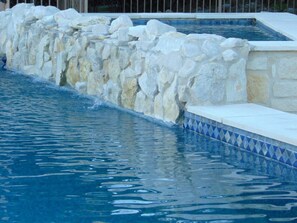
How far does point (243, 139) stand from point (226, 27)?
7.20m

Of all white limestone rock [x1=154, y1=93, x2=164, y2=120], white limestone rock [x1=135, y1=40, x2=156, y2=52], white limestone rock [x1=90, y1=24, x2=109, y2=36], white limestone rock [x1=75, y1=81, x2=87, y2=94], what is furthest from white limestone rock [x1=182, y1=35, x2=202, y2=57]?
white limestone rock [x1=75, y1=81, x2=87, y2=94]

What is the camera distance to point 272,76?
7730 millimetres

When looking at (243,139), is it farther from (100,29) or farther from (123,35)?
(100,29)

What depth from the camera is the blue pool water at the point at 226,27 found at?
12148 millimetres

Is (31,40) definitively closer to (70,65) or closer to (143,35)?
(70,65)

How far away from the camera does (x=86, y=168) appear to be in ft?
19.4

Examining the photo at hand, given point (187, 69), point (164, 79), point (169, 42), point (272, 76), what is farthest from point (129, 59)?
point (272, 76)

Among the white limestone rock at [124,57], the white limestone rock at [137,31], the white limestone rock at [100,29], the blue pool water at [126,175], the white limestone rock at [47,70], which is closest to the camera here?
the blue pool water at [126,175]

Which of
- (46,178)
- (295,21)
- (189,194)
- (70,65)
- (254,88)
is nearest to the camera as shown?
(189,194)

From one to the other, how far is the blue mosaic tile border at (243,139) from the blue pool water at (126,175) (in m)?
0.07

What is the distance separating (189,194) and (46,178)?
39.1 inches

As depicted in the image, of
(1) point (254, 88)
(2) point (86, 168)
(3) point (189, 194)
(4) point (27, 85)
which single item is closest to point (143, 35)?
(1) point (254, 88)

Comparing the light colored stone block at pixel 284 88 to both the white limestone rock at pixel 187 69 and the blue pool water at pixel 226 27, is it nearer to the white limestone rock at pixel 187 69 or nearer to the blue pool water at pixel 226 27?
the white limestone rock at pixel 187 69

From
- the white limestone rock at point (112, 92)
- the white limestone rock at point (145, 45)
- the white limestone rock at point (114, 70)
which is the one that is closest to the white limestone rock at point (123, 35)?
the white limestone rock at point (114, 70)
